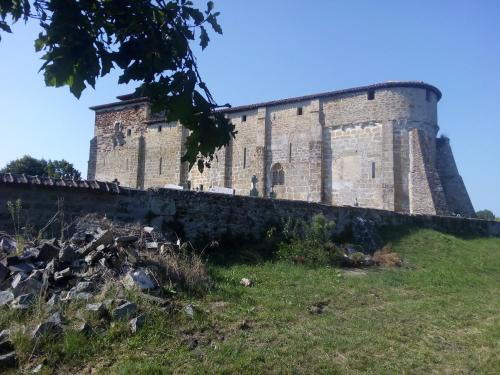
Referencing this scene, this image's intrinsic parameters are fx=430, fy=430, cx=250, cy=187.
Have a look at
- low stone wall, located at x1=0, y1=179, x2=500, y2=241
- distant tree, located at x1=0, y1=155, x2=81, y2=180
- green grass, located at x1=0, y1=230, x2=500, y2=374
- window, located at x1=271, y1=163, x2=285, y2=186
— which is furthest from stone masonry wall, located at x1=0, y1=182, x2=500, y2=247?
distant tree, located at x1=0, y1=155, x2=81, y2=180

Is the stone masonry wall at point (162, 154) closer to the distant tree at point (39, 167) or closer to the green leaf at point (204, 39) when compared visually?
Result: the distant tree at point (39, 167)

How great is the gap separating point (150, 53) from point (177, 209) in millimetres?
7727

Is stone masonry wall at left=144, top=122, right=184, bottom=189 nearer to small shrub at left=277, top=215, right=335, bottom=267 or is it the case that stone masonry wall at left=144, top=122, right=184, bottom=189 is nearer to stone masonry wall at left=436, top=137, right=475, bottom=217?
stone masonry wall at left=436, top=137, right=475, bottom=217

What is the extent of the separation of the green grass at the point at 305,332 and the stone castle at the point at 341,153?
12.0 meters

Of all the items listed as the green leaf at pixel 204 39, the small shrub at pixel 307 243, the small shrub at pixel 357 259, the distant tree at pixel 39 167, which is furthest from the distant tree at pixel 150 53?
the distant tree at pixel 39 167

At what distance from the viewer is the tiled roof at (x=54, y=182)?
843 cm

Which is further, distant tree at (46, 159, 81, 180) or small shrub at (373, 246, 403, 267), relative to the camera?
distant tree at (46, 159, 81, 180)

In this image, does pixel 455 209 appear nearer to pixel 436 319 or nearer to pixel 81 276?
pixel 436 319

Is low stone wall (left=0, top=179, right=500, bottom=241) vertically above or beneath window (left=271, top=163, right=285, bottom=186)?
beneath

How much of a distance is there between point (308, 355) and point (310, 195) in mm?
20740

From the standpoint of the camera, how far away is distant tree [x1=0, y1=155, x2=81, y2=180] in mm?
38938

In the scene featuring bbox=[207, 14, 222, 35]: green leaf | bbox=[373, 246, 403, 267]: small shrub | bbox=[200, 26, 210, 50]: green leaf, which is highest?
bbox=[207, 14, 222, 35]: green leaf

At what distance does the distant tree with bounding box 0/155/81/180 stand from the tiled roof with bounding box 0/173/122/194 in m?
29.9

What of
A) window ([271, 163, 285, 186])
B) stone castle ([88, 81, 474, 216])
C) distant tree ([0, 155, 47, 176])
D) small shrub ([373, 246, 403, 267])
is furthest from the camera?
distant tree ([0, 155, 47, 176])
